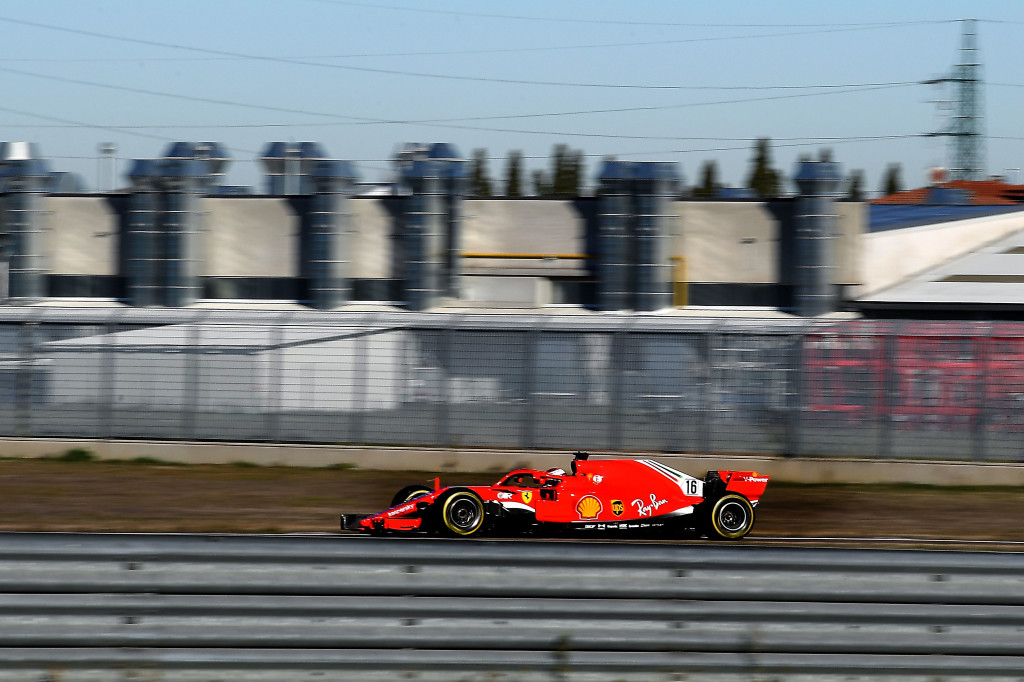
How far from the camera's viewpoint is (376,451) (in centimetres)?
1634

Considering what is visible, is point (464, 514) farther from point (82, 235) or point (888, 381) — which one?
point (82, 235)

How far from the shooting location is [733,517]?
11.0 meters

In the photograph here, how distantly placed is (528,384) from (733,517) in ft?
18.9

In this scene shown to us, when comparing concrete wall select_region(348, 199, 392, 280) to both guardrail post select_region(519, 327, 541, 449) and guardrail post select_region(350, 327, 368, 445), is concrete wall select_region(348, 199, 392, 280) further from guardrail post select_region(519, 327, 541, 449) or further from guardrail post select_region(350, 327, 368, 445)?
guardrail post select_region(519, 327, 541, 449)

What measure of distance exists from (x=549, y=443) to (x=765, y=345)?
11.0ft

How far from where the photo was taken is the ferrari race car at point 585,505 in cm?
1028

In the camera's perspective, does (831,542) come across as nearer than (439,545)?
No

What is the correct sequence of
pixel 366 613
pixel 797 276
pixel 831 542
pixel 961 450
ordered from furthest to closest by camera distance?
pixel 797 276, pixel 961 450, pixel 831 542, pixel 366 613

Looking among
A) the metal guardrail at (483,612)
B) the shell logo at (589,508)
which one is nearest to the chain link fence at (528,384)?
the shell logo at (589,508)

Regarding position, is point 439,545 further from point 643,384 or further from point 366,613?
point 643,384

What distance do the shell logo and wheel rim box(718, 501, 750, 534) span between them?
1209 mm

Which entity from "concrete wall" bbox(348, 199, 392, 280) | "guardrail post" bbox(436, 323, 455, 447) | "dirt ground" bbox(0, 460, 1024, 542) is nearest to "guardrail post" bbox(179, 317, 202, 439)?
"dirt ground" bbox(0, 460, 1024, 542)

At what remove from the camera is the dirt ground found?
11.8 metres

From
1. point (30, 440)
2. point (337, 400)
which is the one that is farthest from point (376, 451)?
point (30, 440)
